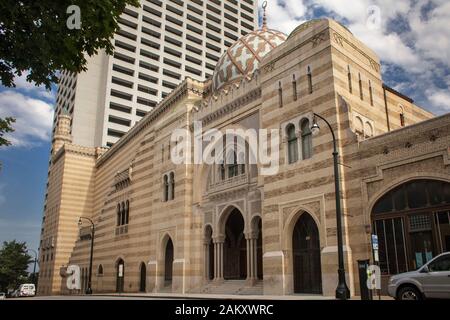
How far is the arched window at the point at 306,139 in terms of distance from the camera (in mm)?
21609

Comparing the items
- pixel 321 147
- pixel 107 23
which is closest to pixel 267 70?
pixel 321 147

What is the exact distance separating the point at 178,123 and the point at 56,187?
32521mm

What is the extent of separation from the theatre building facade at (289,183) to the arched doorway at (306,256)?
0.05 m

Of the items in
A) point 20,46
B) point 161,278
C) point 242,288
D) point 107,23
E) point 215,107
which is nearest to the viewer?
point 20,46

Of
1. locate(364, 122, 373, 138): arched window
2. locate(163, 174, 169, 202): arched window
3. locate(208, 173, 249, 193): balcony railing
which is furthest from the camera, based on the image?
locate(163, 174, 169, 202): arched window

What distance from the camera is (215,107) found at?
29.4 meters

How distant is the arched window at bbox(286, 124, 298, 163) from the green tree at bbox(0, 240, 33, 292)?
2334 inches

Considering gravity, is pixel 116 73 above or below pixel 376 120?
above

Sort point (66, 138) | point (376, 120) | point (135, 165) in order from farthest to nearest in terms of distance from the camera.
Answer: point (66, 138) → point (135, 165) → point (376, 120)

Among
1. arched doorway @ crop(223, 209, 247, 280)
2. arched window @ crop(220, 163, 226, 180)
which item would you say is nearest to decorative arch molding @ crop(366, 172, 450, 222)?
arched doorway @ crop(223, 209, 247, 280)

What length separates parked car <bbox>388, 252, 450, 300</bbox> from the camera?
11.8m

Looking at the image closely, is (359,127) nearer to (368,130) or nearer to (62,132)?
(368,130)

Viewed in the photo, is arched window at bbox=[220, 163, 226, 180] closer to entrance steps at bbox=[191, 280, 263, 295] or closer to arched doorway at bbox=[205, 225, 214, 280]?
arched doorway at bbox=[205, 225, 214, 280]

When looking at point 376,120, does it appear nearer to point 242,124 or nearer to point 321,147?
point 321,147
